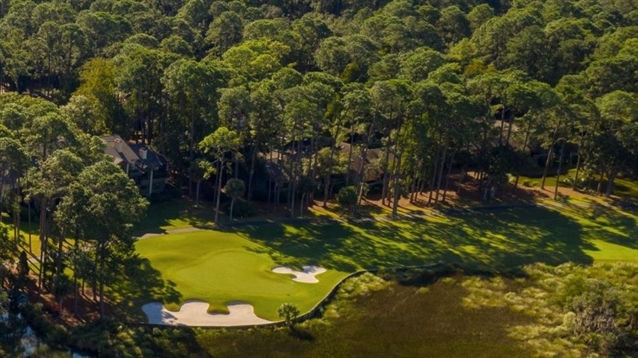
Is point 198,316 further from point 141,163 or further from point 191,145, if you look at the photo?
point 191,145

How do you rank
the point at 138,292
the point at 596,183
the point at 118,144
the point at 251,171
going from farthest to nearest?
the point at 596,183, the point at 118,144, the point at 251,171, the point at 138,292

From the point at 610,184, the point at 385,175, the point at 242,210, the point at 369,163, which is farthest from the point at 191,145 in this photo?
the point at 610,184

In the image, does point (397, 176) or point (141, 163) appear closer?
point (141, 163)

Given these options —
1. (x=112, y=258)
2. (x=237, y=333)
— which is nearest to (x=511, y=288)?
(x=237, y=333)

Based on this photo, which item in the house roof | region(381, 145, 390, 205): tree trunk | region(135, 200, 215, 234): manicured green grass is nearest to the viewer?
region(135, 200, 215, 234): manicured green grass

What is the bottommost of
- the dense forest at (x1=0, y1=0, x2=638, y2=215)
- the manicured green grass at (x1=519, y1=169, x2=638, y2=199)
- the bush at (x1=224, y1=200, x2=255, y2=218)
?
the bush at (x1=224, y1=200, x2=255, y2=218)

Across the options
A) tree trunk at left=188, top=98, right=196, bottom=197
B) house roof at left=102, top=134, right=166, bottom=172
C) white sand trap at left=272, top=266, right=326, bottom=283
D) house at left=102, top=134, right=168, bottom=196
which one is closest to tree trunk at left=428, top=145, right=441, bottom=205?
white sand trap at left=272, top=266, right=326, bottom=283

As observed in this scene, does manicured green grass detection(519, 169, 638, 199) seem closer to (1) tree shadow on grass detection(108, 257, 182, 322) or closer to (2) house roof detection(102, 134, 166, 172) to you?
(2) house roof detection(102, 134, 166, 172)
